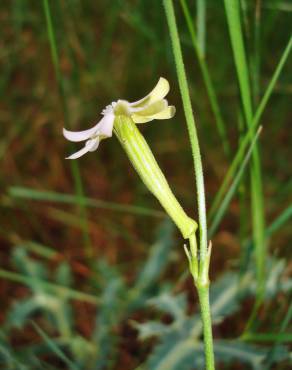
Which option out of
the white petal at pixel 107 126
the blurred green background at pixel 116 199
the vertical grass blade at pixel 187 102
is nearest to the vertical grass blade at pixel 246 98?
the blurred green background at pixel 116 199

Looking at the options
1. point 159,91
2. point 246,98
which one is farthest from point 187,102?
point 246,98

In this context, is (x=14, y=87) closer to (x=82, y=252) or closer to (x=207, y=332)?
(x=82, y=252)

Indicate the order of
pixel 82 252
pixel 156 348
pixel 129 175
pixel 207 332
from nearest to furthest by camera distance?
pixel 207 332 < pixel 156 348 < pixel 82 252 < pixel 129 175

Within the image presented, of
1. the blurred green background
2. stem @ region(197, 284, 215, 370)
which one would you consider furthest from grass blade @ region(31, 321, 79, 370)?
stem @ region(197, 284, 215, 370)

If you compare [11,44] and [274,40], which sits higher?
[11,44]

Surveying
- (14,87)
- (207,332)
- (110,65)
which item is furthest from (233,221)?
(207,332)

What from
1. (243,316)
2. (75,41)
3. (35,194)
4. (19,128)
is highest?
(75,41)

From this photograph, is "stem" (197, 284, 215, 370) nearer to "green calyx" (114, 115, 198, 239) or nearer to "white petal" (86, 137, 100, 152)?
"green calyx" (114, 115, 198, 239)

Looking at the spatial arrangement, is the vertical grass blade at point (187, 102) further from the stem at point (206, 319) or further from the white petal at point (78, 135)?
the white petal at point (78, 135)
